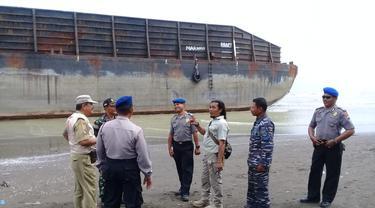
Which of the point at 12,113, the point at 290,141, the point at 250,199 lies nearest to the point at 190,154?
the point at 250,199

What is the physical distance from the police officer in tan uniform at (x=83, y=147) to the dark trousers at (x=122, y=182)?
67cm

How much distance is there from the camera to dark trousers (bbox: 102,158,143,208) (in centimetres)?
386

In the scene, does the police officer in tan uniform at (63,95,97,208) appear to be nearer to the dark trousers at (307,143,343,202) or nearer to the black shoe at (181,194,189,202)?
the black shoe at (181,194,189,202)

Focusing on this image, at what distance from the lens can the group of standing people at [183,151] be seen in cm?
388

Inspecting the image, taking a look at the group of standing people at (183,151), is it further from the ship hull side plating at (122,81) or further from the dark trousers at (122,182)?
the ship hull side plating at (122,81)

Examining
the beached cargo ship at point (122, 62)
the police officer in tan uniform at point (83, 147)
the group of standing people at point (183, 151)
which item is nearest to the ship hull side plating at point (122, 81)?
the beached cargo ship at point (122, 62)

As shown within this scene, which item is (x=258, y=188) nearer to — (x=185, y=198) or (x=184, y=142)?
(x=185, y=198)

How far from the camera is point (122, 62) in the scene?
56.6ft

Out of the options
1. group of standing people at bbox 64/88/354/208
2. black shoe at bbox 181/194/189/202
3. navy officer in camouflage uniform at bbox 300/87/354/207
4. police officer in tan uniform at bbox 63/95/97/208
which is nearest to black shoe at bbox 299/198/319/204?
group of standing people at bbox 64/88/354/208

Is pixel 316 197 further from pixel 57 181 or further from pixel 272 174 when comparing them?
pixel 57 181

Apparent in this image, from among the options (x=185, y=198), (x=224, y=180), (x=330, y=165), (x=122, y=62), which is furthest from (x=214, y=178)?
(x=122, y=62)

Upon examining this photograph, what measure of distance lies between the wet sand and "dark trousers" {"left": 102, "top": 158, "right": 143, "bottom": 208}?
150 centimetres

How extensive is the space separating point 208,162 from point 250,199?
2.08ft

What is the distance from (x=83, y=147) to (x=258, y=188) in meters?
1.97
